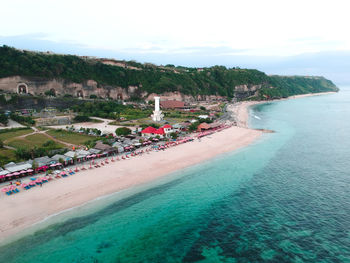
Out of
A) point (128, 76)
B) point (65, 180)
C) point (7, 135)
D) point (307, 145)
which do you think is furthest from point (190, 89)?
point (65, 180)

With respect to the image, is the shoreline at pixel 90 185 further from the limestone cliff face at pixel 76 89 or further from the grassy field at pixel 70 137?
the limestone cliff face at pixel 76 89

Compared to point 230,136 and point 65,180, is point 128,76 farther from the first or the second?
point 65,180

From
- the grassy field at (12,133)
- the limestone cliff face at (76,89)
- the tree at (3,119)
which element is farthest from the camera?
the limestone cliff face at (76,89)

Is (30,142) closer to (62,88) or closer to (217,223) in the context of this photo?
(217,223)

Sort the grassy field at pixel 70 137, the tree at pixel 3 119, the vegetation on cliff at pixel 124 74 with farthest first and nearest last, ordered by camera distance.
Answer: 1. the vegetation on cliff at pixel 124 74
2. the tree at pixel 3 119
3. the grassy field at pixel 70 137

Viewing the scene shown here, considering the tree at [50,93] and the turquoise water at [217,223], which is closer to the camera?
the turquoise water at [217,223]

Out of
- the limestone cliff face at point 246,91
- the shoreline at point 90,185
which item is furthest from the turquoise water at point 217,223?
the limestone cliff face at point 246,91
